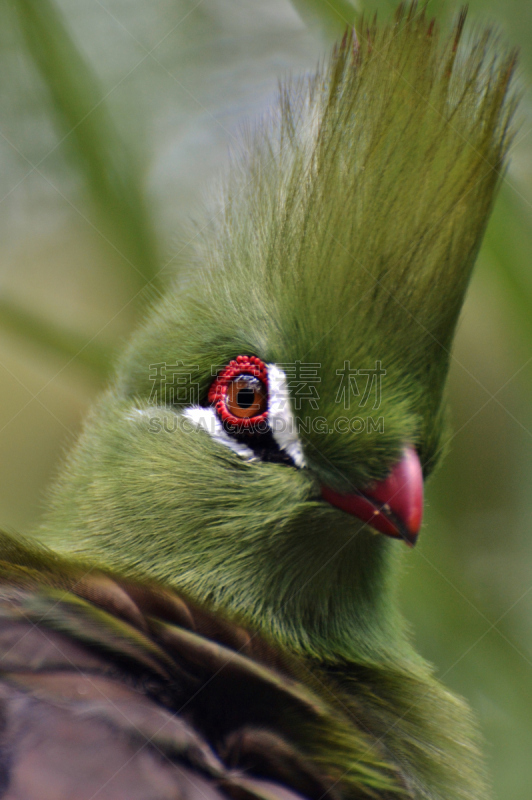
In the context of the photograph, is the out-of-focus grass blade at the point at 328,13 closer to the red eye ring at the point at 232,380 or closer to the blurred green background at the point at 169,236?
the blurred green background at the point at 169,236

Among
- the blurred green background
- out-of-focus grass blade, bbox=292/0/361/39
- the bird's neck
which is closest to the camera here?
the bird's neck

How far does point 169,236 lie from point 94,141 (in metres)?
0.53

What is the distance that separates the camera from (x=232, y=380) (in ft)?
5.44

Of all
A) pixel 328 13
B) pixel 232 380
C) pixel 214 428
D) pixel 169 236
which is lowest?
pixel 214 428

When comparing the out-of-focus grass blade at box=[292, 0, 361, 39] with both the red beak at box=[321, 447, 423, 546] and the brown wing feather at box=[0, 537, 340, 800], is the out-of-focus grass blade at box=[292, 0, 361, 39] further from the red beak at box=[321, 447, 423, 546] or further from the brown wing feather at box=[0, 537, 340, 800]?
the brown wing feather at box=[0, 537, 340, 800]

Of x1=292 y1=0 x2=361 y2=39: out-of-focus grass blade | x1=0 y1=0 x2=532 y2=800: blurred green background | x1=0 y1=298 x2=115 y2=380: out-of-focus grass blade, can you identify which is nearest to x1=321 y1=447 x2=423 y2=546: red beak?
x1=0 y1=0 x2=532 y2=800: blurred green background

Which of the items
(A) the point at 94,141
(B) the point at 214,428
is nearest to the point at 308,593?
(B) the point at 214,428

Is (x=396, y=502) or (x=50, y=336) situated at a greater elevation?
(x=396, y=502)

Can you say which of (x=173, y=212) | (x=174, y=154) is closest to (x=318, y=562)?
(x=173, y=212)

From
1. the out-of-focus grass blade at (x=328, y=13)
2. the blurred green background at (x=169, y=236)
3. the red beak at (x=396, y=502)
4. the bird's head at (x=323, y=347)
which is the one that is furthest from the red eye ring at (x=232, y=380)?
the out-of-focus grass blade at (x=328, y=13)

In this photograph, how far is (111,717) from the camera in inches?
47.3

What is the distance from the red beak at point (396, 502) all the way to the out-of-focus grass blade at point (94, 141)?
1.31 metres

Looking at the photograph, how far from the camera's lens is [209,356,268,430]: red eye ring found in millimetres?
1631

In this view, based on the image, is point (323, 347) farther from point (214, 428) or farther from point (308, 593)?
point (308, 593)
